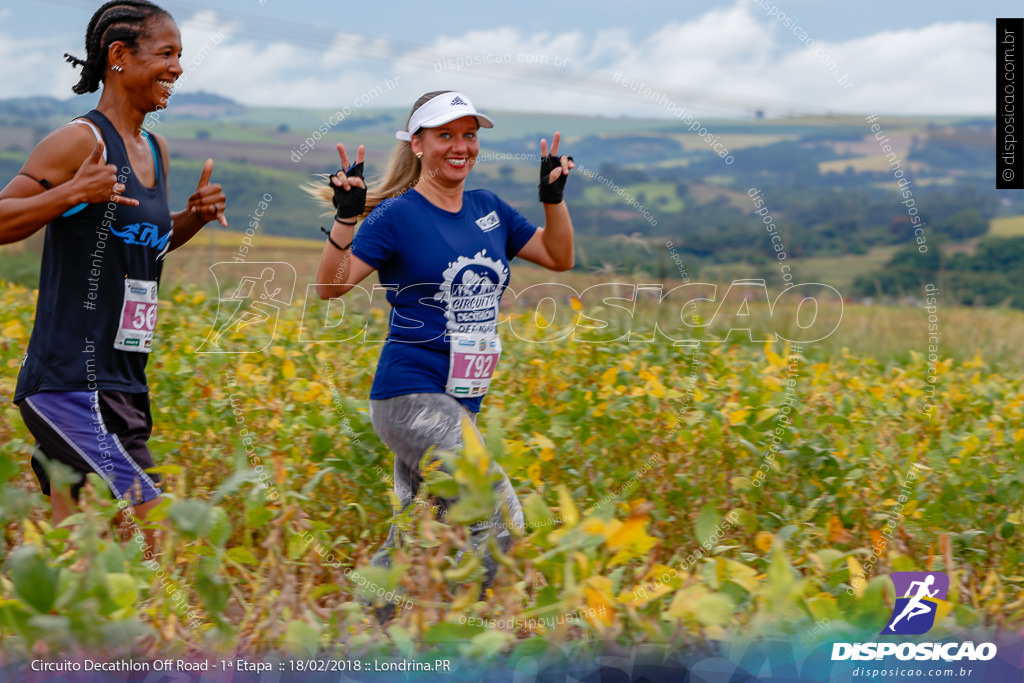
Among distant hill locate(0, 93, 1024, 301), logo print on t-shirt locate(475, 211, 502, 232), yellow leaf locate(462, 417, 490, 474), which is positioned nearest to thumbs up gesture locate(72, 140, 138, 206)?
logo print on t-shirt locate(475, 211, 502, 232)

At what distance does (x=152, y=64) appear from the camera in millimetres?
3053

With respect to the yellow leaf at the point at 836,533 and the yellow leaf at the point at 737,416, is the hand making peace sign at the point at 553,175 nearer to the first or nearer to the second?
the yellow leaf at the point at 737,416

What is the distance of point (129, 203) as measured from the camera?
2.92 m

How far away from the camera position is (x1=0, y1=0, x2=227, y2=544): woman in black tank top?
289 cm

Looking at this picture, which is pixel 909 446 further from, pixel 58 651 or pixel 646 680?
pixel 58 651

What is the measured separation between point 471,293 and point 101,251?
1106mm

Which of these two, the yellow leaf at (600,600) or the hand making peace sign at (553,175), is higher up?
the hand making peace sign at (553,175)

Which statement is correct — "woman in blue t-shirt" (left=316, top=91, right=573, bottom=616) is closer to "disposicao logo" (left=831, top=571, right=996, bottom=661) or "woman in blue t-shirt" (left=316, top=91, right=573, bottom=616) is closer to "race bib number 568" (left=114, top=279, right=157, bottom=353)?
"race bib number 568" (left=114, top=279, right=157, bottom=353)

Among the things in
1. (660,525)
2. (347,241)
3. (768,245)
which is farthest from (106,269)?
(768,245)

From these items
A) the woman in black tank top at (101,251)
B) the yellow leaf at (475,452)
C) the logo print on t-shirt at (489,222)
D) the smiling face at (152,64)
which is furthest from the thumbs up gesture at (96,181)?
the yellow leaf at (475,452)

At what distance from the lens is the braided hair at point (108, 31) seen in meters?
3.07

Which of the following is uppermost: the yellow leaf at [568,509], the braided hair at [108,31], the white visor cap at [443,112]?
the braided hair at [108,31]

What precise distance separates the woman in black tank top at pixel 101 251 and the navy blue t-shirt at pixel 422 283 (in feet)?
2.25

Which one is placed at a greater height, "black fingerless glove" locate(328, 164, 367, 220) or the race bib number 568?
"black fingerless glove" locate(328, 164, 367, 220)
